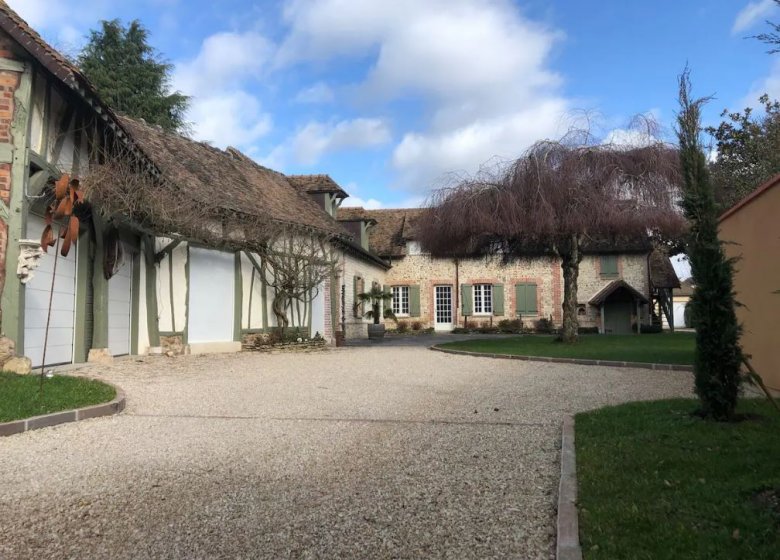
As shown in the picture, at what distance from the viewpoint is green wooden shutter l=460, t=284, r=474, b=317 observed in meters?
27.6

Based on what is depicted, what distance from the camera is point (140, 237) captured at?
1222 cm

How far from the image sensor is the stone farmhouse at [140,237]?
25.3 feet

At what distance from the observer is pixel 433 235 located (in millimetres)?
15773

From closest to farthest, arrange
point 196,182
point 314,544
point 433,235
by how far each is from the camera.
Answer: point 314,544 → point 196,182 → point 433,235

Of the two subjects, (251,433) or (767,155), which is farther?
(767,155)

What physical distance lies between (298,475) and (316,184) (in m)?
17.5

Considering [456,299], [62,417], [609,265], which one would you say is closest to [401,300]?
[456,299]

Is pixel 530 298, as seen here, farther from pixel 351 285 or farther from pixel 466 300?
pixel 351 285

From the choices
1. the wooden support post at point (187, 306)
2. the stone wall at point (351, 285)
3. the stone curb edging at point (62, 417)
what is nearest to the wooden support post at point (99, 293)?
the wooden support post at point (187, 306)

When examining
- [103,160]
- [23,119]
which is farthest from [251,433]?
[103,160]

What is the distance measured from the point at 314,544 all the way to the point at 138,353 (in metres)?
10.6

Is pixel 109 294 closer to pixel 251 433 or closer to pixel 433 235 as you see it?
pixel 251 433

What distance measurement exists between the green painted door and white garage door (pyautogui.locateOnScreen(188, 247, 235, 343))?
18.2 m

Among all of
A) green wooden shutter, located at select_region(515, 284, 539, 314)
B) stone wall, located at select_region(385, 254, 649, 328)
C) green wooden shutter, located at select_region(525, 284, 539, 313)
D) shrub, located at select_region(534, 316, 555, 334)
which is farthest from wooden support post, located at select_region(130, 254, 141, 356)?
green wooden shutter, located at select_region(525, 284, 539, 313)
